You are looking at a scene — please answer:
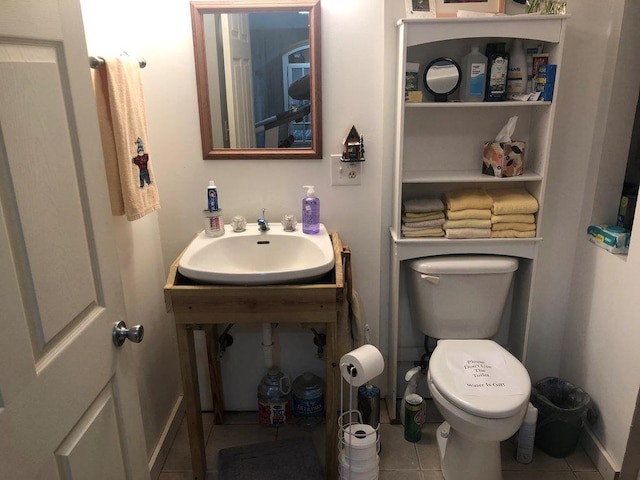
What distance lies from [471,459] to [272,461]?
2.61ft

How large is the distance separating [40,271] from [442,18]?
152cm

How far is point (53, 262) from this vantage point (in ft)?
2.97

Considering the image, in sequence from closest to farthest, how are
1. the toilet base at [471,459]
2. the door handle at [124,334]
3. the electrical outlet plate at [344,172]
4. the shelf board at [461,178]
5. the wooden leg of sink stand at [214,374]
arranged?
the door handle at [124,334], the toilet base at [471,459], the shelf board at [461,178], the electrical outlet plate at [344,172], the wooden leg of sink stand at [214,374]

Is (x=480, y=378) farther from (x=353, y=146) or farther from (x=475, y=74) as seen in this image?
(x=475, y=74)

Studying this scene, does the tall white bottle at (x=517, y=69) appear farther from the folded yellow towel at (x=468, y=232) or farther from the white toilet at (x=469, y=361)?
Result: the white toilet at (x=469, y=361)

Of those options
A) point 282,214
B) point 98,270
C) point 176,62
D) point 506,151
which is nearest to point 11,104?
point 98,270

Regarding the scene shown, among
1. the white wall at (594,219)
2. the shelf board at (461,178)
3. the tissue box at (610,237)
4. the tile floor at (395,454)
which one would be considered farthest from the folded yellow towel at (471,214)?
the tile floor at (395,454)

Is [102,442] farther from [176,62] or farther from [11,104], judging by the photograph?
[176,62]

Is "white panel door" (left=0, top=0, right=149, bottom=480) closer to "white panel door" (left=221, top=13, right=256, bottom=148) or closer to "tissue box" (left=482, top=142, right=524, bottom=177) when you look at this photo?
"white panel door" (left=221, top=13, right=256, bottom=148)

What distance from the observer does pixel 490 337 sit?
7.19ft

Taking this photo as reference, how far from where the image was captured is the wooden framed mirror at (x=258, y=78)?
183 centimetres

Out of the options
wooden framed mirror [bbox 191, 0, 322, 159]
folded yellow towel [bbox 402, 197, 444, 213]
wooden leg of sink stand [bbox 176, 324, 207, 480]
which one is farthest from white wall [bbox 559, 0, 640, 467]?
wooden leg of sink stand [bbox 176, 324, 207, 480]

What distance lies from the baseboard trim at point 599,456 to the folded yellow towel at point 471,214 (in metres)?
1.01

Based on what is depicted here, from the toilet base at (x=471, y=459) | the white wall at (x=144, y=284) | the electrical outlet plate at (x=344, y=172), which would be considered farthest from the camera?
the electrical outlet plate at (x=344, y=172)
